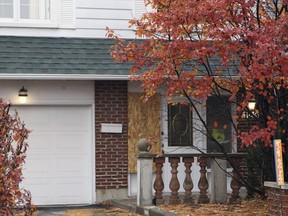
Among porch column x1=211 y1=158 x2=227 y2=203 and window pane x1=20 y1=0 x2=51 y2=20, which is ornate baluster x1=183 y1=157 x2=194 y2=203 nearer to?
porch column x1=211 y1=158 x2=227 y2=203

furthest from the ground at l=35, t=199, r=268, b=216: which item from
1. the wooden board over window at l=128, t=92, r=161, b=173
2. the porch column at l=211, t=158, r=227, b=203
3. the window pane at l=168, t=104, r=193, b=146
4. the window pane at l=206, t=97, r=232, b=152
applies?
the window pane at l=206, t=97, r=232, b=152

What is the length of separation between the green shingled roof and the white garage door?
51.1 inches

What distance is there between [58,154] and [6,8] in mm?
3662

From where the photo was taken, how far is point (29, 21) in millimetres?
15891

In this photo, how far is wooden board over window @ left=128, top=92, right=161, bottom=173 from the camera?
16.2 metres

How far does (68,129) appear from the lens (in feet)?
52.6

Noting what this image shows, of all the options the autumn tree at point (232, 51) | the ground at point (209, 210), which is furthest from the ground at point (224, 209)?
the autumn tree at point (232, 51)

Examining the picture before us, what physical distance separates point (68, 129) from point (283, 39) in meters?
7.53

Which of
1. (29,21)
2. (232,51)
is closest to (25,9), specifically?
(29,21)

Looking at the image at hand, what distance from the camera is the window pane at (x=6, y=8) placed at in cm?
1580

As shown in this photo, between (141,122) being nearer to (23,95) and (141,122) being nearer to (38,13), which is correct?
(23,95)

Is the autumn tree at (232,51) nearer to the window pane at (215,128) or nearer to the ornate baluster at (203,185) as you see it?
the ornate baluster at (203,185)

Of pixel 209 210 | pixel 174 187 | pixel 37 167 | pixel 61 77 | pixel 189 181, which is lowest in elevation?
pixel 209 210

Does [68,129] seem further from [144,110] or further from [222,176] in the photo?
[222,176]
